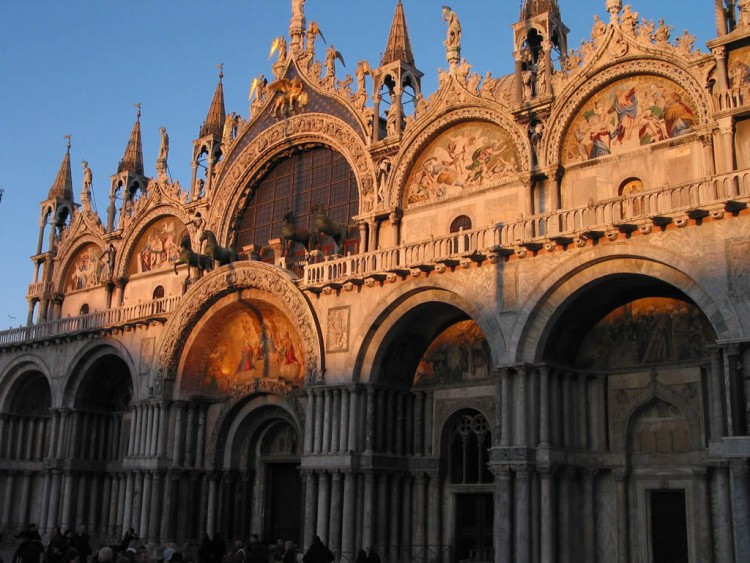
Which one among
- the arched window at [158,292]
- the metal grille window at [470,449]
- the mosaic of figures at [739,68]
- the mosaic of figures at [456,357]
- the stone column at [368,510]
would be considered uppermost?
the mosaic of figures at [739,68]

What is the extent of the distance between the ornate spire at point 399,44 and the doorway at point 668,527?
15.2m

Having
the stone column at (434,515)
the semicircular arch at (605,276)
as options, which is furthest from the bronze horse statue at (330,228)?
the semicircular arch at (605,276)

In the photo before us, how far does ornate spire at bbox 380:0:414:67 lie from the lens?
92.1ft

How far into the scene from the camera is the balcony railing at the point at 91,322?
30.2 m

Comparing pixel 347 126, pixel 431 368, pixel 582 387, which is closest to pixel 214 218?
pixel 347 126

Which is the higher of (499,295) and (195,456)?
(499,295)

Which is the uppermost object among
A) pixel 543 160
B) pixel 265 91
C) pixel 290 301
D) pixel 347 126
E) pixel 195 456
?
pixel 265 91

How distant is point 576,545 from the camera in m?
20.1

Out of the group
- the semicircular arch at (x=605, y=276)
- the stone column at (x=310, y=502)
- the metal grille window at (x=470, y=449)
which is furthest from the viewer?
the stone column at (x=310, y=502)

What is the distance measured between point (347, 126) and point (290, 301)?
6.36 metres

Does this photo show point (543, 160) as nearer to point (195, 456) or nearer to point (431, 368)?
point (431, 368)

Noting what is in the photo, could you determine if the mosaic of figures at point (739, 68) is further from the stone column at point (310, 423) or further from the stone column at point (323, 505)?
the stone column at point (323, 505)

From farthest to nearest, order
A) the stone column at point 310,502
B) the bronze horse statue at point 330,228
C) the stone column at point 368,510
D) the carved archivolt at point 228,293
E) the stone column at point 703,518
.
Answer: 1. the bronze horse statue at point 330,228
2. the carved archivolt at point 228,293
3. the stone column at point 310,502
4. the stone column at point 368,510
5. the stone column at point 703,518

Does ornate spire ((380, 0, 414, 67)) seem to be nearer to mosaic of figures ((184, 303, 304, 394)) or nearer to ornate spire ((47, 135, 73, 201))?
mosaic of figures ((184, 303, 304, 394))
